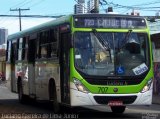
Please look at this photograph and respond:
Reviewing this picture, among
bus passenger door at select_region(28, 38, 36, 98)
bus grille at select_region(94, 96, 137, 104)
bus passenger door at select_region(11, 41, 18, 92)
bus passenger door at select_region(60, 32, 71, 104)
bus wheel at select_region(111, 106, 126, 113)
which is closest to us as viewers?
bus grille at select_region(94, 96, 137, 104)

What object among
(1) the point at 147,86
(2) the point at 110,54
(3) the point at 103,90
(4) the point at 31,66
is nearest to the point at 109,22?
(2) the point at 110,54

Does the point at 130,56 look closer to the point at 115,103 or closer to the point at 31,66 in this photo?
the point at 115,103

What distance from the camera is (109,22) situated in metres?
16.4

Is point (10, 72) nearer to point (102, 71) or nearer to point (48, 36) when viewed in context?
point (48, 36)

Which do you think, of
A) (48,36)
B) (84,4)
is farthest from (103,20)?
(84,4)

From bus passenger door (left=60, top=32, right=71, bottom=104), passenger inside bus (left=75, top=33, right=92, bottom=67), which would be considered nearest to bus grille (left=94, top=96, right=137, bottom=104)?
bus passenger door (left=60, top=32, right=71, bottom=104)

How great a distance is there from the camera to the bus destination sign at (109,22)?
53.1 feet

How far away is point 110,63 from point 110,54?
28 centimetres

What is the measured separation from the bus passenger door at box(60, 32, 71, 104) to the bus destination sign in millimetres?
585

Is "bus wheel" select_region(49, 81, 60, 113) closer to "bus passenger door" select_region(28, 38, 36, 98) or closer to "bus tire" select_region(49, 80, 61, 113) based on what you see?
"bus tire" select_region(49, 80, 61, 113)

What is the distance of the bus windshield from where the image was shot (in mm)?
15844

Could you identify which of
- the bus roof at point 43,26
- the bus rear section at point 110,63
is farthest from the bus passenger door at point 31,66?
the bus rear section at point 110,63

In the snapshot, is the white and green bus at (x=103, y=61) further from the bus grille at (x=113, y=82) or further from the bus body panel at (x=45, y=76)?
the bus body panel at (x=45, y=76)

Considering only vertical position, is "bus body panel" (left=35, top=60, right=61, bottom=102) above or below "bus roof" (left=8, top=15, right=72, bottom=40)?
below
